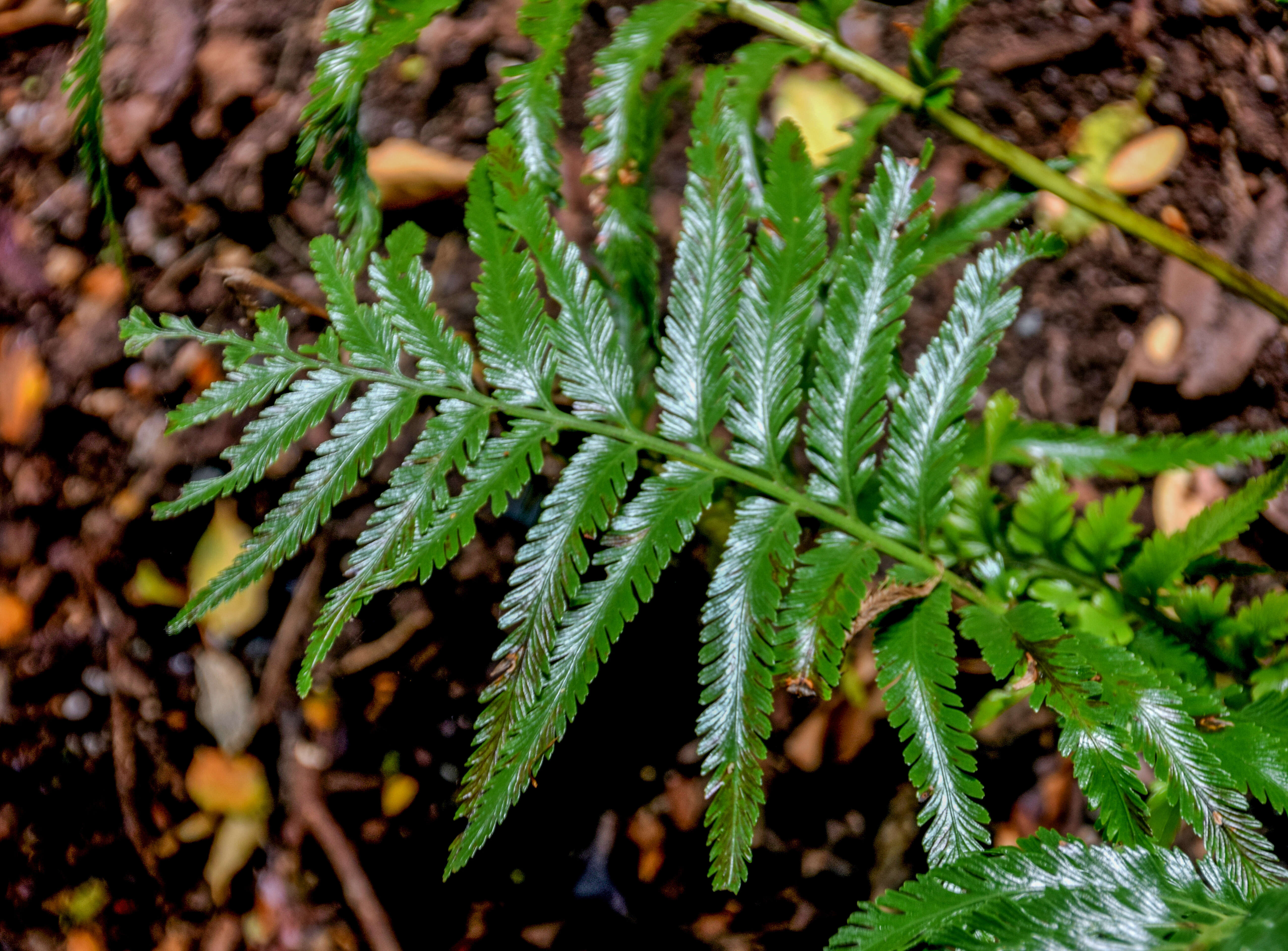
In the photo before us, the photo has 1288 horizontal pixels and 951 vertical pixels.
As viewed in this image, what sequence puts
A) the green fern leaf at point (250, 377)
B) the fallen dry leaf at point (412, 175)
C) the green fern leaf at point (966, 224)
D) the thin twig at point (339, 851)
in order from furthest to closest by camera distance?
the fallen dry leaf at point (412, 175), the thin twig at point (339, 851), the green fern leaf at point (966, 224), the green fern leaf at point (250, 377)

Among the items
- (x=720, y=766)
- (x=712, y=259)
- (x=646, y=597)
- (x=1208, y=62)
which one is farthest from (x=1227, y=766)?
(x=1208, y=62)

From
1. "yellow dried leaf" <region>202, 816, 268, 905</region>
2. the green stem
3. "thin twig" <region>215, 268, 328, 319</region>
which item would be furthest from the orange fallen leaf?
the green stem

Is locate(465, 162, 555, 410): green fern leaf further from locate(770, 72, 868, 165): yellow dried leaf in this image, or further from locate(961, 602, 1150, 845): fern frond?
locate(770, 72, 868, 165): yellow dried leaf

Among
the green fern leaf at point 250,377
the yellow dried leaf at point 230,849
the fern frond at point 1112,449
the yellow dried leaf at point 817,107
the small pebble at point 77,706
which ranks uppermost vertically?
the yellow dried leaf at point 817,107

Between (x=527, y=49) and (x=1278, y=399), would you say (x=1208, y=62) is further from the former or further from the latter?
(x=527, y=49)

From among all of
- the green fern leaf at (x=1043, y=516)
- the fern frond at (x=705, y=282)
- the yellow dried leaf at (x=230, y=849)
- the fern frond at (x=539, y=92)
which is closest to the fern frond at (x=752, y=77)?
the fern frond at (x=705, y=282)

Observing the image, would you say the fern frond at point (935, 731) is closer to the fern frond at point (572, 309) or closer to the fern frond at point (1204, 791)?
the fern frond at point (1204, 791)

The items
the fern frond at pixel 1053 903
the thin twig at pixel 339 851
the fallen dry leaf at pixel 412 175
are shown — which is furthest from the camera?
the fallen dry leaf at pixel 412 175
